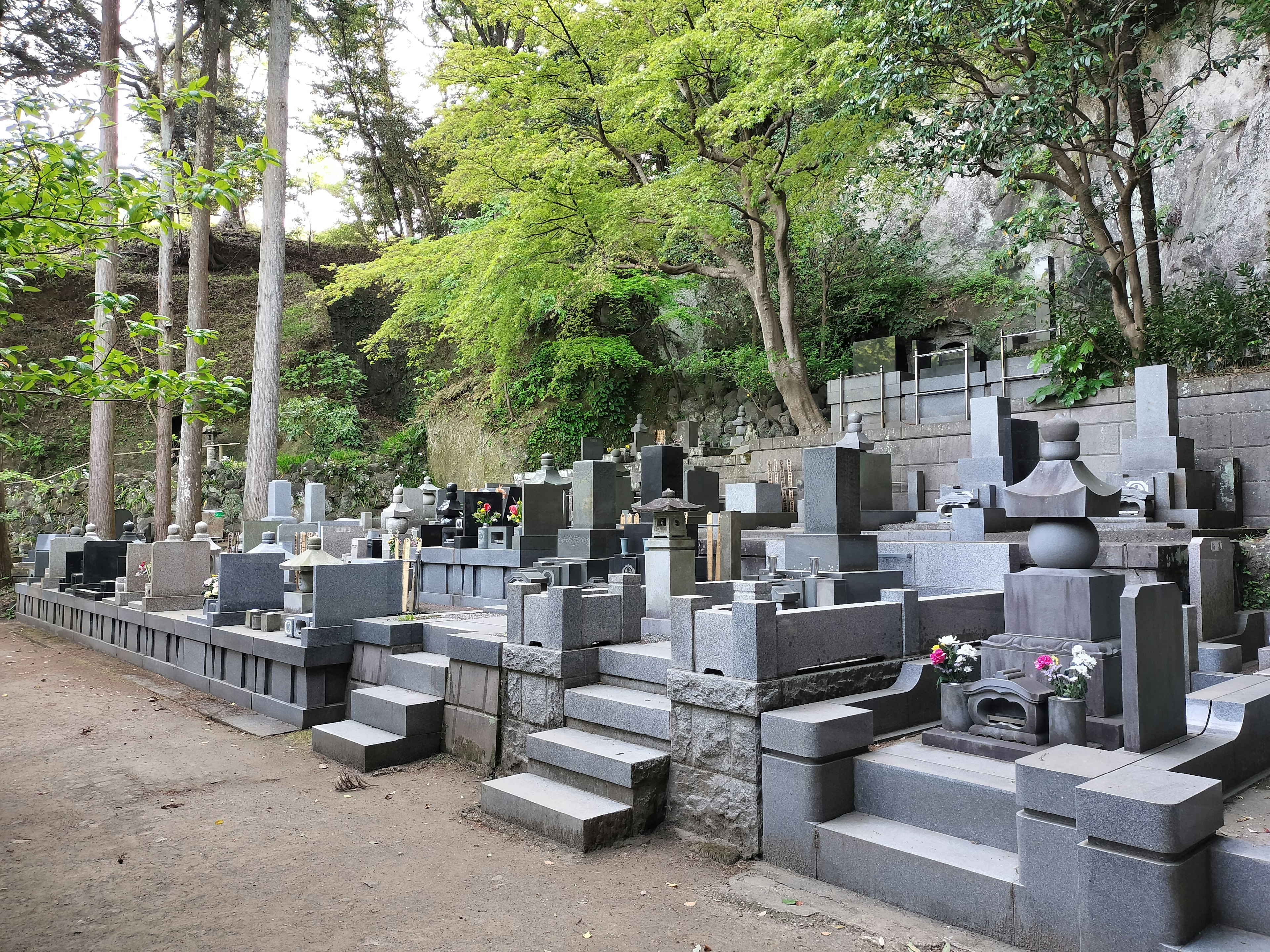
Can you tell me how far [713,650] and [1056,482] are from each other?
2.44 meters

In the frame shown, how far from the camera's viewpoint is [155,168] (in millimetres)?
5559

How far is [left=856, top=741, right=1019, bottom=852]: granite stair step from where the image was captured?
3916 millimetres

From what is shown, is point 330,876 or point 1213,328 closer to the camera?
point 330,876

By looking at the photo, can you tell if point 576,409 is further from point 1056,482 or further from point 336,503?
point 1056,482

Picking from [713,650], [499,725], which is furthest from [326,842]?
[713,650]

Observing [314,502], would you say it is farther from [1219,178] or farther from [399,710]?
[1219,178]

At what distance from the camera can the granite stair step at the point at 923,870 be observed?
144 inches

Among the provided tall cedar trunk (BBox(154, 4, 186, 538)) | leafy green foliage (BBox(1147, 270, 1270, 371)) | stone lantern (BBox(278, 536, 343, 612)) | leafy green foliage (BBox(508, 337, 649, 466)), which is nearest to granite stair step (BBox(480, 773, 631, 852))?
stone lantern (BBox(278, 536, 343, 612))

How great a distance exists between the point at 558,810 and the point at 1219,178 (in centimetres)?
1886

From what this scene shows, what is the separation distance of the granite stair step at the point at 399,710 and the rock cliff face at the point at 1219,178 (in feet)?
41.2

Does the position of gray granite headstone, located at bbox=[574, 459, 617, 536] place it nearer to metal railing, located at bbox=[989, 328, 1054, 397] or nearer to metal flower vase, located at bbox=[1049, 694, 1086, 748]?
metal flower vase, located at bbox=[1049, 694, 1086, 748]

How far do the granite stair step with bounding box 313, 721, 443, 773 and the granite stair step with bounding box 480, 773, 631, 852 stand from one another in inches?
51.2

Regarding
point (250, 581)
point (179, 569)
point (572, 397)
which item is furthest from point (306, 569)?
point (572, 397)

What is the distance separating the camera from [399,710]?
22.7 feet
